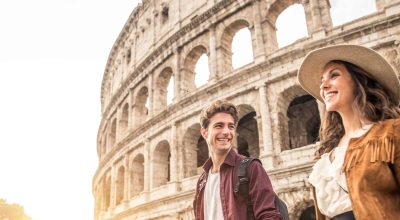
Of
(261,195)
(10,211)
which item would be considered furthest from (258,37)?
(10,211)

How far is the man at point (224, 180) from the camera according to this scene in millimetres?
A: 2273

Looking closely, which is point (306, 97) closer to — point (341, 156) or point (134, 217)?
point (134, 217)

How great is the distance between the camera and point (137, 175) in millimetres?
17328

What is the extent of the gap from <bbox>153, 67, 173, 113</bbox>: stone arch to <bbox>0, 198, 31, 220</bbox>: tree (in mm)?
32412

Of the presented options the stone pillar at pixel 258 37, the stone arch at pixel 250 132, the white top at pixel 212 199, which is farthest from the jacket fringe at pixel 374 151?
the stone arch at pixel 250 132

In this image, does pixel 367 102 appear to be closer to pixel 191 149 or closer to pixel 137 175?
pixel 191 149

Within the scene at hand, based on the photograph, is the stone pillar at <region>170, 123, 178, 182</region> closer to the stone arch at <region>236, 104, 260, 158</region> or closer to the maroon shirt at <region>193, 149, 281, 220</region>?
the stone arch at <region>236, 104, 260, 158</region>

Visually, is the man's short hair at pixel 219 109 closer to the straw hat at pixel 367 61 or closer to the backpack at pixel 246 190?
the backpack at pixel 246 190

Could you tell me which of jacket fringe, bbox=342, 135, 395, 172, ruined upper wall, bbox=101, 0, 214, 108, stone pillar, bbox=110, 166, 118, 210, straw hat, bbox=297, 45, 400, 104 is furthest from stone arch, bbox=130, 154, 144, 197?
jacket fringe, bbox=342, 135, 395, 172

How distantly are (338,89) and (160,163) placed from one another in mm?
14326

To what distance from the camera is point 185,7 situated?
56.7ft

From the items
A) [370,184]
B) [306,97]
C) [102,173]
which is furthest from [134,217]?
[370,184]

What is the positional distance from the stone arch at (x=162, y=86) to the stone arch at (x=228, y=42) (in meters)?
3.77

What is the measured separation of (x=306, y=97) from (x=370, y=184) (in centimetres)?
1243
